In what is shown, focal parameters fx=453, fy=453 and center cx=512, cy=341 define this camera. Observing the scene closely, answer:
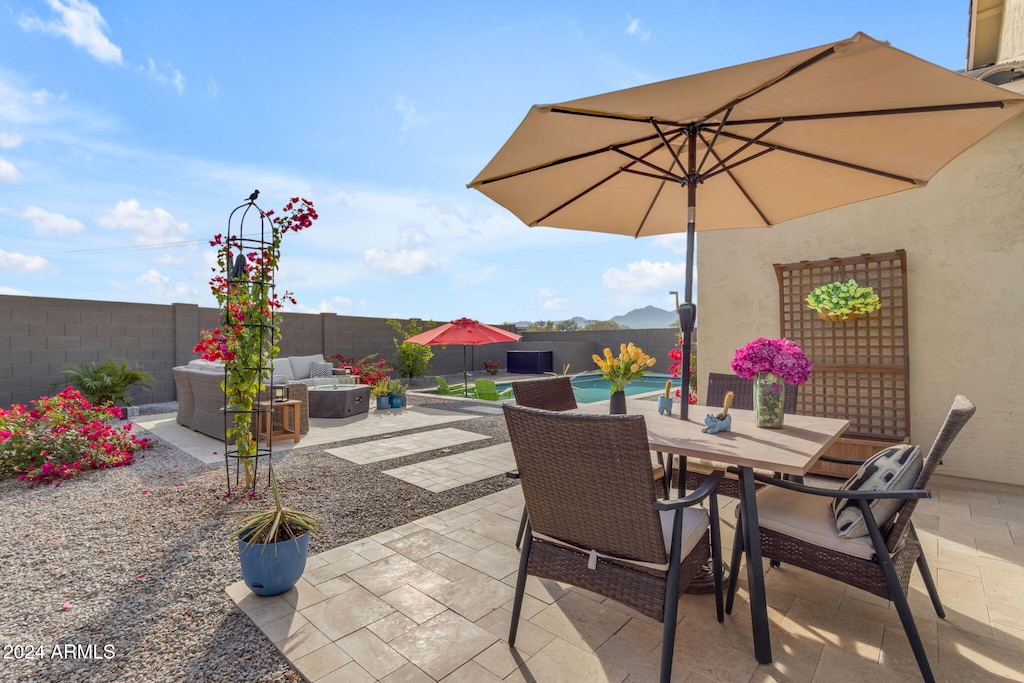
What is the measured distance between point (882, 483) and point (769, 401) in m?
0.58

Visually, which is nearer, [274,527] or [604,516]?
[604,516]

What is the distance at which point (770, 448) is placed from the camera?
6.00 feet

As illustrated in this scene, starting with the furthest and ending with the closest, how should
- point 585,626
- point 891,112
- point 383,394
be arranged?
point 383,394, point 891,112, point 585,626

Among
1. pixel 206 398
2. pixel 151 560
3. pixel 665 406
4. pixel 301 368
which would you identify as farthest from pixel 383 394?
pixel 665 406

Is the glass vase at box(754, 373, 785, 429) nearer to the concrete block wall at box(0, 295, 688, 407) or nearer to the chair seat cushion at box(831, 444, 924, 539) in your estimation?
the chair seat cushion at box(831, 444, 924, 539)

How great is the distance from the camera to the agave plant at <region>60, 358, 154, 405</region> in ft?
23.0

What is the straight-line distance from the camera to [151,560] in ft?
8.26

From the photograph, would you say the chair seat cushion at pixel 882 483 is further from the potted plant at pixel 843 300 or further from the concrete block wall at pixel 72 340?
the concrete block wall at pixel 72 340

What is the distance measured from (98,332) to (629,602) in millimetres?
10046

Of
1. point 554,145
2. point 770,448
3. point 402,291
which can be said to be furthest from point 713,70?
point 402,291

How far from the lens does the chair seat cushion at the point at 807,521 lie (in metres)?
1.68

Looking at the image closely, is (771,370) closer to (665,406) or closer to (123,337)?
(665,406)

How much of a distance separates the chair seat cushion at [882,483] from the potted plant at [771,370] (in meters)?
0.42

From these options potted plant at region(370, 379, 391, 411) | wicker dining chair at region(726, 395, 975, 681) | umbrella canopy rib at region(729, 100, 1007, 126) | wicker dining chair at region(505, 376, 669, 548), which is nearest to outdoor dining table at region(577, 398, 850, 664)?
wicker dining chair at region(726, 395, 975, 681)
